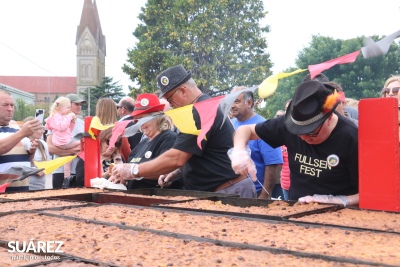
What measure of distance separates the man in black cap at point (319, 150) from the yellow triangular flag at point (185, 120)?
48cm

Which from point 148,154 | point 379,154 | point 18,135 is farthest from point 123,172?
point 379,154

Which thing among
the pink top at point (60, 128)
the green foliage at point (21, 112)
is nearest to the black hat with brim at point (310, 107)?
the pink top at point (60, 128)

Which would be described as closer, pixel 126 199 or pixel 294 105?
pixel 294 105

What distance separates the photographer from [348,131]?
2.85 meters

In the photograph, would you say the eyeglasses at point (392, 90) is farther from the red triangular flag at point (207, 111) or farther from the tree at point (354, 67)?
the tree at point (354, 67)

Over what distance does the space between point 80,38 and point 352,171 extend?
3449 inches

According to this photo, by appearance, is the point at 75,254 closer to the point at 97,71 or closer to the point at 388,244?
the point at 388,244

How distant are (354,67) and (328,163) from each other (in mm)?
31166

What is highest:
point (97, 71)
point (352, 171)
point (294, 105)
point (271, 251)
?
point (97, 71)

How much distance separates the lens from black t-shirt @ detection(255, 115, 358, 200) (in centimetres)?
284

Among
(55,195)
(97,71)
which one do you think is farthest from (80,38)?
(55,195)

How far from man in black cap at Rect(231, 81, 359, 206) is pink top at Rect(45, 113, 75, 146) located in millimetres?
4132

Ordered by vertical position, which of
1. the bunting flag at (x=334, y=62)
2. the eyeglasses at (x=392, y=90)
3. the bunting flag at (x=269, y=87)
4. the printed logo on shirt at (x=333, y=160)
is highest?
the eyeglasses at (x=392, y=90)

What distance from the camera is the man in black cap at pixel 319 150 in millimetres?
2678
